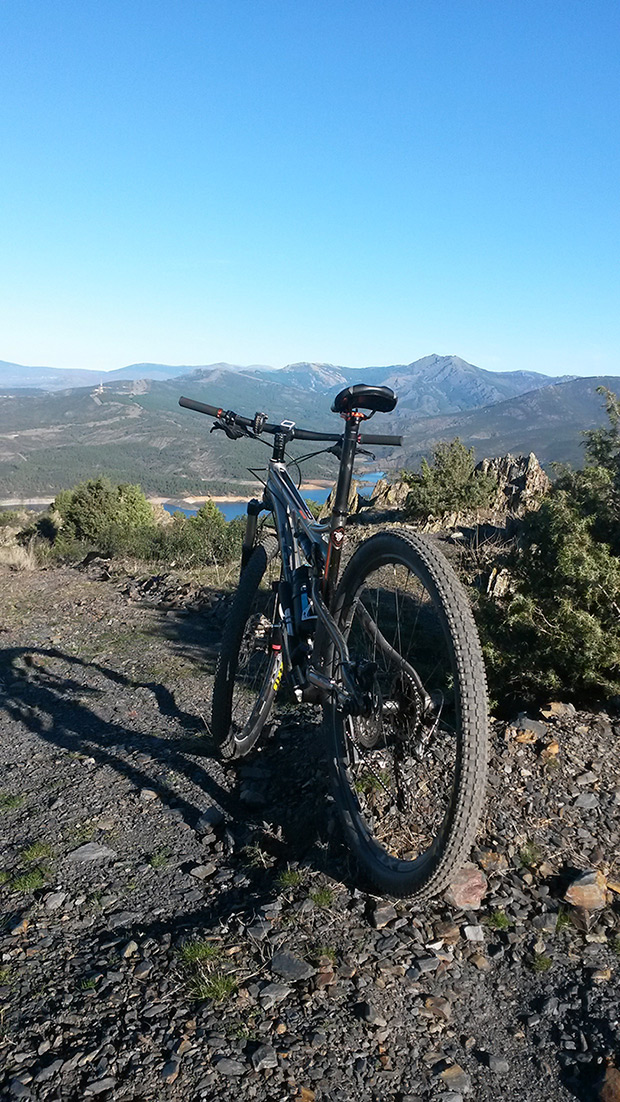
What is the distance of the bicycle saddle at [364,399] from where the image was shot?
3.52 metres

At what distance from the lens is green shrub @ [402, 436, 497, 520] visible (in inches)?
510

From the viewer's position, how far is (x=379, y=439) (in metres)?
4.00

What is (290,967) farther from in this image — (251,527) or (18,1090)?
(251,527)

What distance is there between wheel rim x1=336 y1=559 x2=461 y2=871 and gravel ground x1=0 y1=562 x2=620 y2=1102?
244 mm

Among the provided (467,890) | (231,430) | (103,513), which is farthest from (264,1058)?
(103,513)

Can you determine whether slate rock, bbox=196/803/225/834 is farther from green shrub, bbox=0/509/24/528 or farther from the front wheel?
green shrub, bbox=0/509/24/528

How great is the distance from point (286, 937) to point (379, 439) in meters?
2.48

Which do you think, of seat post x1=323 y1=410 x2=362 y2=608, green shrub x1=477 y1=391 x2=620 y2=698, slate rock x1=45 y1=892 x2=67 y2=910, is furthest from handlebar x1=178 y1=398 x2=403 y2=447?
slate rock x1=45 y1=892 x2=67 y2=910

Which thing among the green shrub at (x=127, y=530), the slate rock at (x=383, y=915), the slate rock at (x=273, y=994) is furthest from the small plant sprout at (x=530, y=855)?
the green shrub at (x=127, y=530)

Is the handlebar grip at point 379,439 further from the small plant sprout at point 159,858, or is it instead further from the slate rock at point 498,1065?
the slate rock at point 498,1065

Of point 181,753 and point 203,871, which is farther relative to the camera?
point 181,753

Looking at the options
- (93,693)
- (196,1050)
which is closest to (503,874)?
(196,1050)

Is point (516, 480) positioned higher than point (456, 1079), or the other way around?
point (516, 480)

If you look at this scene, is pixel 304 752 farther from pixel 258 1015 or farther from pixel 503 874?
pixel 258 1015
